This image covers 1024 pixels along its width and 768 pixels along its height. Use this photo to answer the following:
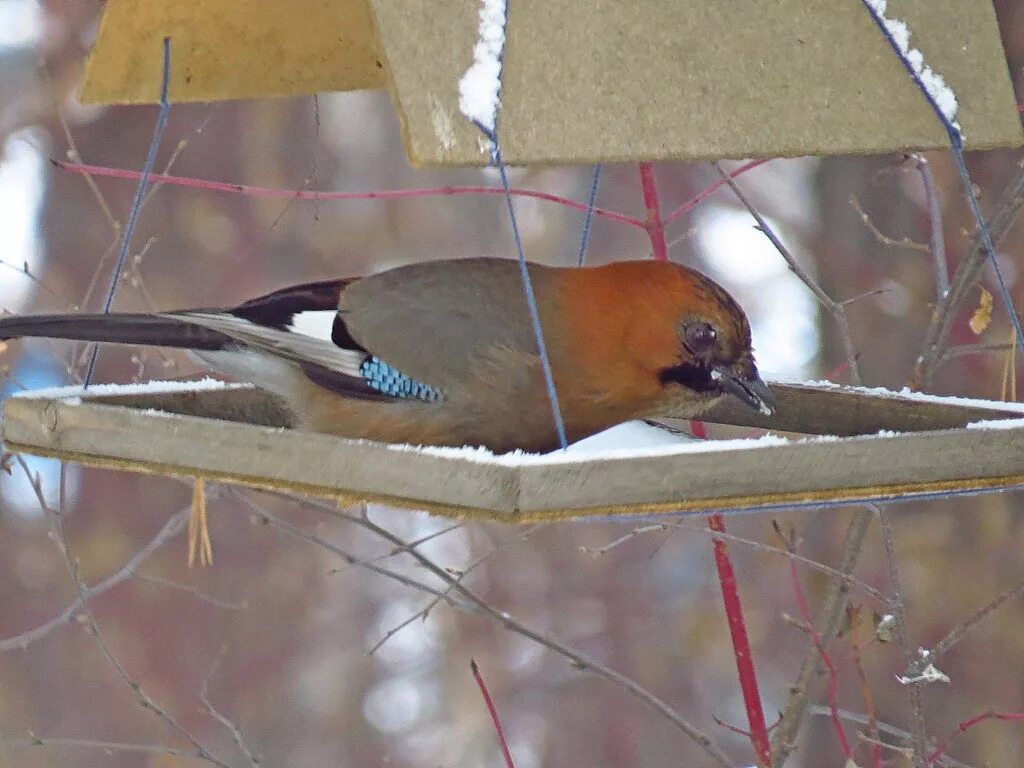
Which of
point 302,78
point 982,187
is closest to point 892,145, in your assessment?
point 302,78

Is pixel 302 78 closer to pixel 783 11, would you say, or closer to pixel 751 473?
pixel 783 11

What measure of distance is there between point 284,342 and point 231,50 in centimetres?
87

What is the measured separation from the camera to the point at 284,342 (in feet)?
9.41

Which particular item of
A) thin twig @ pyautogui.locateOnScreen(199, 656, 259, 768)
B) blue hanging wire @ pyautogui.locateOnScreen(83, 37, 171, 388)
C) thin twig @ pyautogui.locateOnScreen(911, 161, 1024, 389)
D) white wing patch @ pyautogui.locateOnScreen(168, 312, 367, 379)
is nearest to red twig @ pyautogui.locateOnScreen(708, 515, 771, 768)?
A: thin twig @ pyautogui.locateOnScreen(911, 161, 1024, 389)

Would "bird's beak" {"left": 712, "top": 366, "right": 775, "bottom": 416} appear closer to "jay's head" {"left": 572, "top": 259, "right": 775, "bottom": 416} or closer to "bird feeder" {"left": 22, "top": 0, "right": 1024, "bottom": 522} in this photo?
"jay's head" {"left": 572, "top": 259, "right": 775, "bottom": 416}

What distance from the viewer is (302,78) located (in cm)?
351

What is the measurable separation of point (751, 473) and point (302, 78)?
177 cm

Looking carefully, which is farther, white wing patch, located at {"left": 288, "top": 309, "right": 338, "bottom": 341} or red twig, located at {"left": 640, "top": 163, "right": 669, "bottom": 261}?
red twig, located at {"left": 640, "top": 163, "right": 669, "bottom": 261}

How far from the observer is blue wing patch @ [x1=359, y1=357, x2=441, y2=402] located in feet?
9.10

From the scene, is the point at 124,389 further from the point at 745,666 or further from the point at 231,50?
the point at 745,666

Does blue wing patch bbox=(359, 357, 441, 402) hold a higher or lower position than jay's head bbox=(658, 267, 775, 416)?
lower

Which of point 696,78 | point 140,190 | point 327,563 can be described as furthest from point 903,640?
point 327,563

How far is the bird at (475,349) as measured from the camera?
2777 mm

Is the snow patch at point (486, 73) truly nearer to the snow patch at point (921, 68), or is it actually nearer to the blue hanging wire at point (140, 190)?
the snow patch at point (921, 68)
